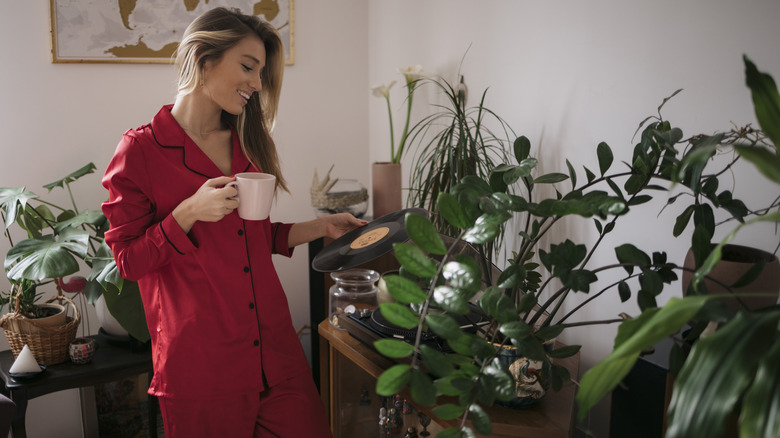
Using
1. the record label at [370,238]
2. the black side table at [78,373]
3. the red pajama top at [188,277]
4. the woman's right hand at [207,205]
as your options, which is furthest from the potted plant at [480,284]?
the black side table at [78,373]

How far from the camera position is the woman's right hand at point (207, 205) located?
141 cm

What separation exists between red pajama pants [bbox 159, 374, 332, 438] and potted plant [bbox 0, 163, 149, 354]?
528 millimetres

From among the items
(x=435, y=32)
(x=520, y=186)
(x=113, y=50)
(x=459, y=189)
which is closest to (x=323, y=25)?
(x=435, y=32)

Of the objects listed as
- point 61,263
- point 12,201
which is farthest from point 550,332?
point 12,201

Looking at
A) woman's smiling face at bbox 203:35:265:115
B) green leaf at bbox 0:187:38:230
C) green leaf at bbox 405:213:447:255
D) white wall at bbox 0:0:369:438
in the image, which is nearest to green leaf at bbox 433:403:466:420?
green leaf at bbox 405:213:447:255

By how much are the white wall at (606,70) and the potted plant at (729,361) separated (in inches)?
31.0

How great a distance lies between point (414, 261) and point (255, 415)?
945mm

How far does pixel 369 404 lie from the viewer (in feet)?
6.08

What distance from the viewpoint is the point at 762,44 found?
1268 mm

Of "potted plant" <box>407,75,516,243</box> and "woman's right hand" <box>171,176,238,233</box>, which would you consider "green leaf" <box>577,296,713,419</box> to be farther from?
"potted plant" <box>407,75,516,243</box>

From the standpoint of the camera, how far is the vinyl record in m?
1.46

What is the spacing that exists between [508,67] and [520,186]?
0.40 m

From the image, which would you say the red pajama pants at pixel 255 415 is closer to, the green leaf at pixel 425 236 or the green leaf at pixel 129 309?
the green leaf at pixel 129 309

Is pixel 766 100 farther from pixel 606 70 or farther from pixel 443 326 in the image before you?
pixel 606 70
